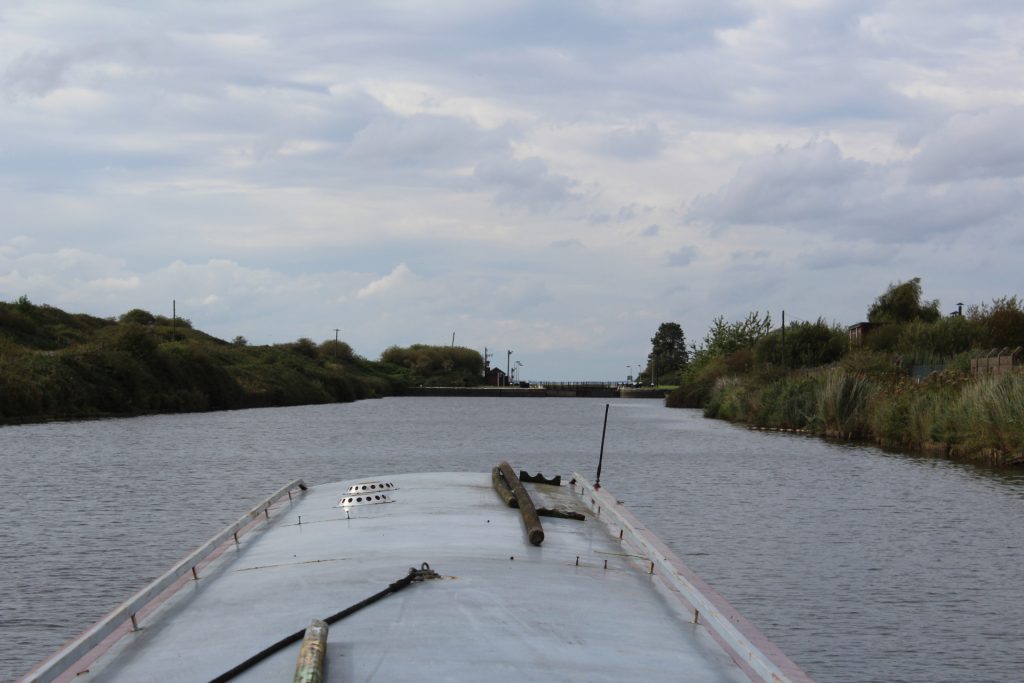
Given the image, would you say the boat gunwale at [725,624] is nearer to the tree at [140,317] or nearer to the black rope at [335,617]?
the black rope at [335,617]

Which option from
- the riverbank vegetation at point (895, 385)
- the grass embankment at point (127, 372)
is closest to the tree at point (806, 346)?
the riverbank vegetation at point (895, 385)

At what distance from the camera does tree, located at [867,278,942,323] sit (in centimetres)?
9050

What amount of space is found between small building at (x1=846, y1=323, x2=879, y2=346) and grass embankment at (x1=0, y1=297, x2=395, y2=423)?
4400cm

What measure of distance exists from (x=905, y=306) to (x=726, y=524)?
7643 cm

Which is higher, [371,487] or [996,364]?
[996,364]

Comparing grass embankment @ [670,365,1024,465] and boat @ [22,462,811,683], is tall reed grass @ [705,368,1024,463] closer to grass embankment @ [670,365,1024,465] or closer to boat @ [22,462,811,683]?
grass embankment @ [670,365,1024,465]

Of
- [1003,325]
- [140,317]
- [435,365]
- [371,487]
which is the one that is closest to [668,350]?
[435,365]

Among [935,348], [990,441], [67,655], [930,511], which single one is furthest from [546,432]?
[67,655]

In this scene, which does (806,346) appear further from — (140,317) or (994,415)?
(140,317)

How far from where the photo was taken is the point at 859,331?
81.2 metres

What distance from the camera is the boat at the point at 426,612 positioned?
19.8 feet

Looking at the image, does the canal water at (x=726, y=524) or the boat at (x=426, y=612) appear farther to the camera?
the canal water at (x=726, y=524)

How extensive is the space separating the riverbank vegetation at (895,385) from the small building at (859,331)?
431 millimetres

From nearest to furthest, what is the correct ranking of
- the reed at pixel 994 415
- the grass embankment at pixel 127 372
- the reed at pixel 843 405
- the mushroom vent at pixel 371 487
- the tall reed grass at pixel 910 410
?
the mushroom vent at pixel 371 487
the reed at pixel 994 415
the tall reed grass at pixel 910 410
the reed at pixel 843 405
the grass embankment at pixel 127 372
